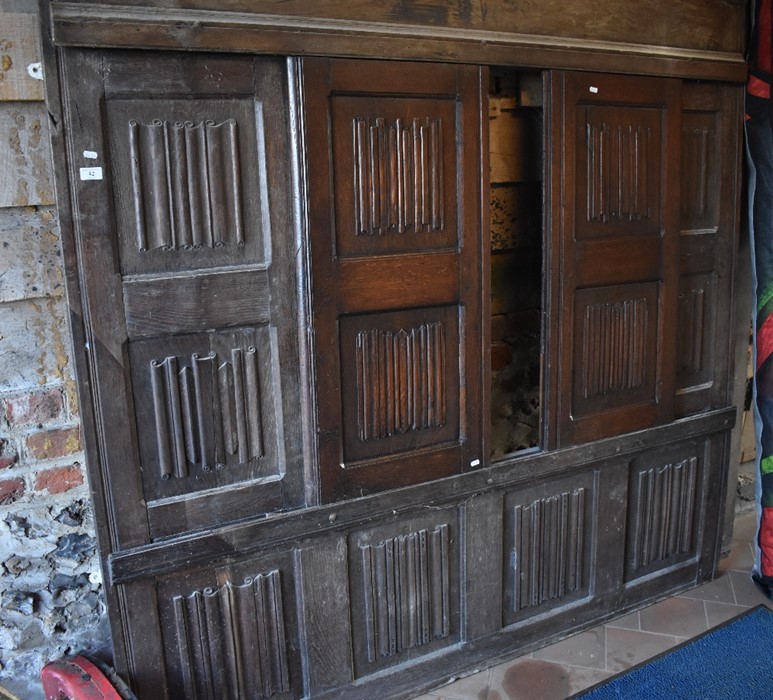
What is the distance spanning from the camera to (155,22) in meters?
1.79

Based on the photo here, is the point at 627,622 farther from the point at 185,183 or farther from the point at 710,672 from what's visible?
the point at 185,183

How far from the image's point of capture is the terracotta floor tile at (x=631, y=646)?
2.72 meters

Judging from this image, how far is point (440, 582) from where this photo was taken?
99.5 inches

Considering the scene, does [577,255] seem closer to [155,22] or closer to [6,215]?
[155,22]

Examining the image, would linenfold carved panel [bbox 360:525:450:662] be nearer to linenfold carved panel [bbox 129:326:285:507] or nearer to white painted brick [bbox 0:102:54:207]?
linenfold carved panel [bbox 129:326:285:507]

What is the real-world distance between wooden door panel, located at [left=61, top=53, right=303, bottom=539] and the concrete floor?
1104 mm

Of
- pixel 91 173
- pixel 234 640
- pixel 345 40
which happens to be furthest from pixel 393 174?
pixel 234 640

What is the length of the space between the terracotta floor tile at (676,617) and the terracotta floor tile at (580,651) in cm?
21

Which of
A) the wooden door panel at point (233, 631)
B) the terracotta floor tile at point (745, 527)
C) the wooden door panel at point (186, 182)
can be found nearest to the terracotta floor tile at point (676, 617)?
the terracotta floor tile at point (745, 527)

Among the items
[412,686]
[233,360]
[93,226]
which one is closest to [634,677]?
[412,686]

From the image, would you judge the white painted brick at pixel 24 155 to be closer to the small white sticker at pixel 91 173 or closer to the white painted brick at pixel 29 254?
Result: the white painted brick at pixel 29 254

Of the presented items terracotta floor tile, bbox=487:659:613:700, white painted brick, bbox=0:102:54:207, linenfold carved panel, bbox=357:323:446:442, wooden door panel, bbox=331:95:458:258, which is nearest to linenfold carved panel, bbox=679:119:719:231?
wooden door panel, bbox=331:95:458:258

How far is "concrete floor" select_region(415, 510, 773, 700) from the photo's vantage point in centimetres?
258

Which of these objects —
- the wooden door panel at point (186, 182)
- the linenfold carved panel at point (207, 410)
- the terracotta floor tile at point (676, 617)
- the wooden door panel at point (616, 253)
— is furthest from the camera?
the terracotta floor tile at point (676, 617)
